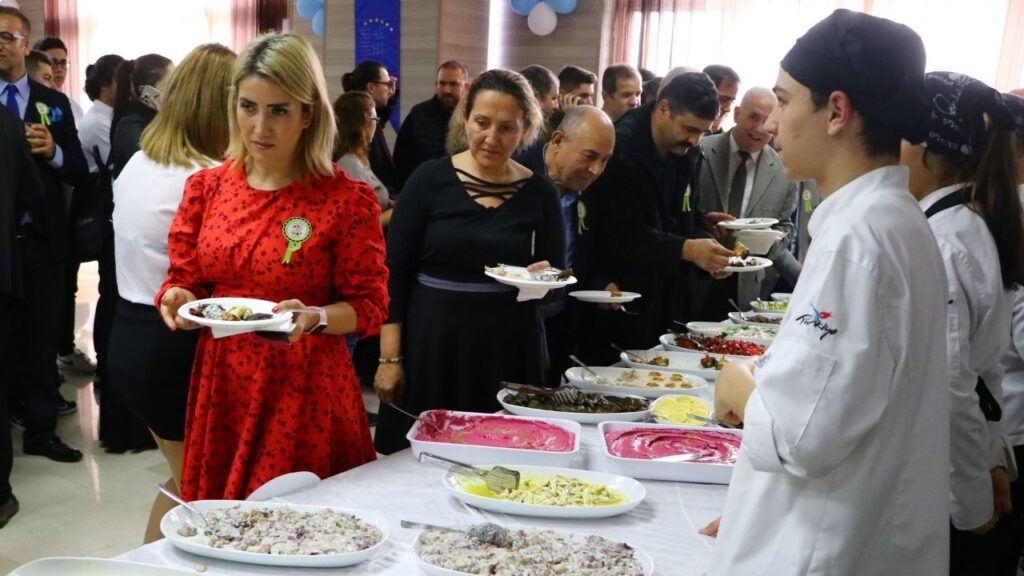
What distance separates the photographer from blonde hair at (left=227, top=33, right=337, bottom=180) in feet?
5.84

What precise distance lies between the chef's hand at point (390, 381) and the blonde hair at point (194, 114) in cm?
66

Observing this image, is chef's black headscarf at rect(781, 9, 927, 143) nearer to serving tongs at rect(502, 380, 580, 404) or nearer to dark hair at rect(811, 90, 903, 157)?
dark hair at rect(811, 90, 903, 157)

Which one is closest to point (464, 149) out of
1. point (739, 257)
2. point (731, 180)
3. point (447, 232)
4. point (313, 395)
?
point (447, 232)

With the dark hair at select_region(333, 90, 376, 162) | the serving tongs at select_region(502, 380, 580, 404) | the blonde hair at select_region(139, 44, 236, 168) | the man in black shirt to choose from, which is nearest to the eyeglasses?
the dark hair at select_region(333, 90, 376, 162)

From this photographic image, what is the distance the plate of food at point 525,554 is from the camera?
1.29m

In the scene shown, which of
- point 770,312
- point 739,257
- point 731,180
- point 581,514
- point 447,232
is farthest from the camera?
point 731,180

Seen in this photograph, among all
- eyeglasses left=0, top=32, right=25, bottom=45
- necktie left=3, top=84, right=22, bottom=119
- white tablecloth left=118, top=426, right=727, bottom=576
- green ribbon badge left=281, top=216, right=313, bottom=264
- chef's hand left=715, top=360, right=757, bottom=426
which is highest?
eyeglasses left=0, top=32, right=25, bottom=45

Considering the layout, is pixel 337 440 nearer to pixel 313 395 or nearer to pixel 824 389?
pixel 313 395

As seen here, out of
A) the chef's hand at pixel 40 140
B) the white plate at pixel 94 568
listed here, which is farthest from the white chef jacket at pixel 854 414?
the chef's hand at pixel 40 140

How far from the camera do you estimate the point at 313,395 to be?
185 centimetres

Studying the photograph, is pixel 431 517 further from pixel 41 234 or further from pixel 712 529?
pixel 41 234

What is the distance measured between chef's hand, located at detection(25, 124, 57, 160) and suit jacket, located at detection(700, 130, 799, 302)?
2.60 meters

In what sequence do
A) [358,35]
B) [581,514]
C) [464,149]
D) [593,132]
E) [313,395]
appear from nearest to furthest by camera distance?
[581,514]
[313,395]
[464,149]
[593,132]
[358,35]

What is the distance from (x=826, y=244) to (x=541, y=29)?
6.09 m
